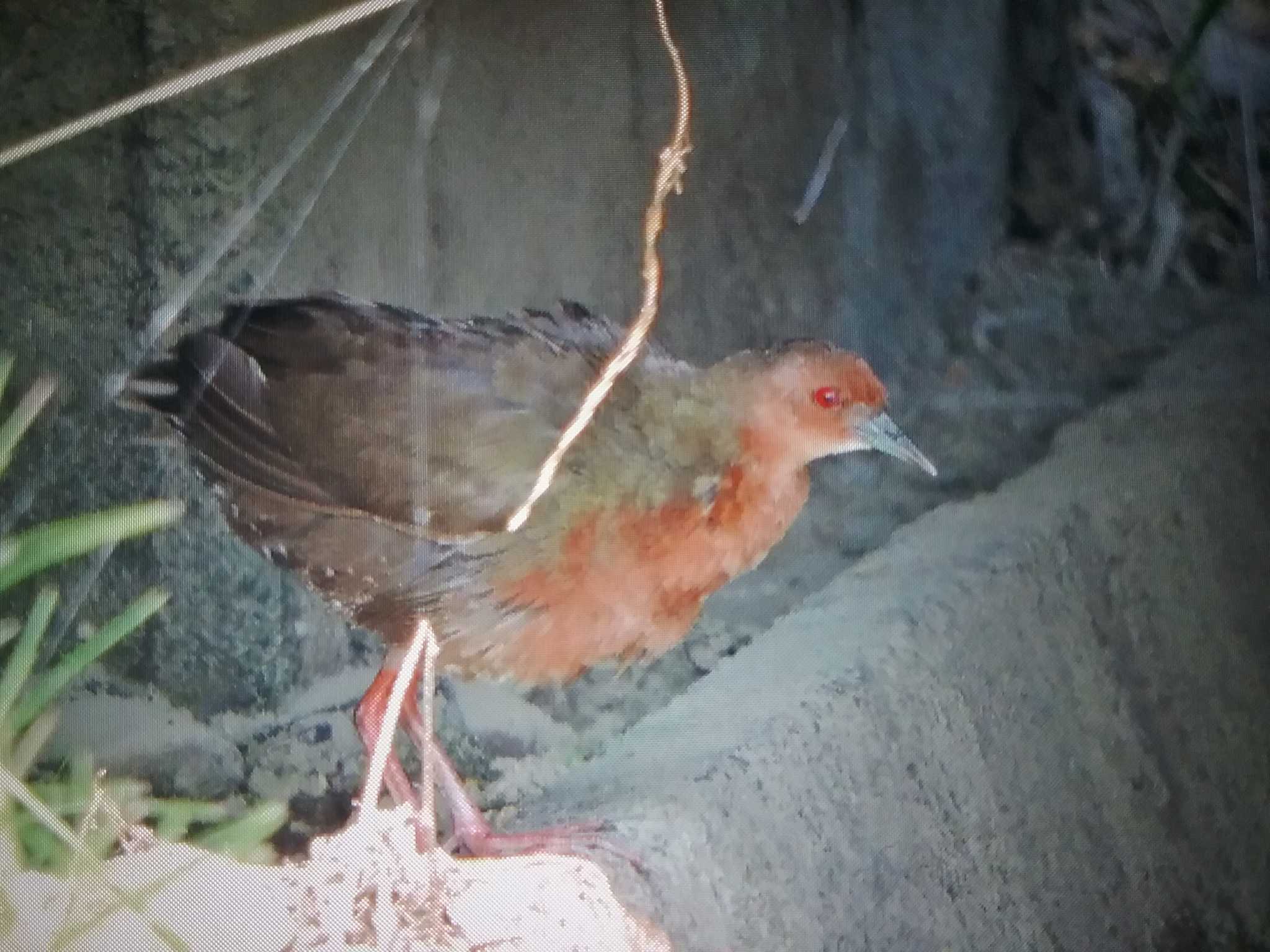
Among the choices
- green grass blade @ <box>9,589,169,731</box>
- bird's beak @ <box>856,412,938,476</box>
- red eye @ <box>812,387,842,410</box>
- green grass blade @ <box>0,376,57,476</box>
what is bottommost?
green grass blade @ <box>9,589,169,731</box>

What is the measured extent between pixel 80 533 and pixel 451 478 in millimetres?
293

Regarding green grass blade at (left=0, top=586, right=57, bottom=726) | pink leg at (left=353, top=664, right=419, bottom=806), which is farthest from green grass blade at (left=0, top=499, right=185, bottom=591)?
pink leg at (left=353, top=664, right=419, bottom=806)

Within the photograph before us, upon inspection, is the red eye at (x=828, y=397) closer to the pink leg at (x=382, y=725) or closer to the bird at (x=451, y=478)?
the bird at (x=451, y=478)

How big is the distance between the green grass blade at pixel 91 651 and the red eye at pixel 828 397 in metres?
0.53

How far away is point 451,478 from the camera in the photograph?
96 centimetres

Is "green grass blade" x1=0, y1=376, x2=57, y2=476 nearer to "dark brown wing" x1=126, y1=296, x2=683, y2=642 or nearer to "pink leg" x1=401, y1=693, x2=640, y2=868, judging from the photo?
"dark brown wing" x1=126, y1=296, x2=683, y2=642

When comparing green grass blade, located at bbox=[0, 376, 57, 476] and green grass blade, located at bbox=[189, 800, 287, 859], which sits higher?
green grass blade, located at bbox=[0, 376, 57, 476]

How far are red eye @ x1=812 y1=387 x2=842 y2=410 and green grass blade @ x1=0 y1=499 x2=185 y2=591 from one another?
19.9 inches

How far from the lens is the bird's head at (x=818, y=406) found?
1.01m

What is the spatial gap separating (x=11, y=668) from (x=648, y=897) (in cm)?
52

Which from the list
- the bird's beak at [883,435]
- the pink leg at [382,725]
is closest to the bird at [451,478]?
the pink leg at [382,725]

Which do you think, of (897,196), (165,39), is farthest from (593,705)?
(165,39)

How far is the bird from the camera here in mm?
960

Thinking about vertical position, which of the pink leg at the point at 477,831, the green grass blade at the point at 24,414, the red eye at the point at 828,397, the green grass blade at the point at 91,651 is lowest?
the pink leg at the point at 477,831
